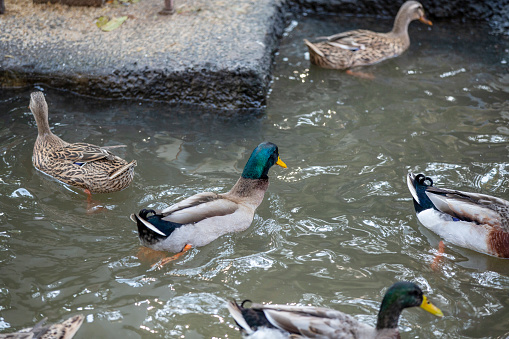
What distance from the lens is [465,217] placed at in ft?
16.6

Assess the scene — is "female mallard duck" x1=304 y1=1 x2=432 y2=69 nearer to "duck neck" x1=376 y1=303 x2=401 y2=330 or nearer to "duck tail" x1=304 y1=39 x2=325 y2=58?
"duck tail" x1=304 y1=39 x2=325 y2=58

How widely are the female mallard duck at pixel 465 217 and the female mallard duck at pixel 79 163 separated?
2.83m

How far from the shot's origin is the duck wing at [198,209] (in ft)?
15.7

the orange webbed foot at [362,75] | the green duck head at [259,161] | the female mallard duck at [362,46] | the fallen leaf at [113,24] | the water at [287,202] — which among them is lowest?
the water at [287,202]

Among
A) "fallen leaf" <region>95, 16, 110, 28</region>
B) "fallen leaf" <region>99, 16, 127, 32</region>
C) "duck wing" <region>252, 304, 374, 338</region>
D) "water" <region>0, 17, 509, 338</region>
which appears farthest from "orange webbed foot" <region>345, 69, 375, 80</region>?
"duck wing" <region>252, 304, 374, 338</region>

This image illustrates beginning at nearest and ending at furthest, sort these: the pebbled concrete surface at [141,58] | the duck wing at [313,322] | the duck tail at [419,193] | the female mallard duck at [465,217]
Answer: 1. the duck wing at [313,322]
2. the female mallard duck at [465,217]
3. the duck tail at [419,193]
4. the pebbled concrete surface at [141,58]

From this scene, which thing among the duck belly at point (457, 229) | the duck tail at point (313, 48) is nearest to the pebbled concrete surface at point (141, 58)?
the duck tail at point (313, 48)

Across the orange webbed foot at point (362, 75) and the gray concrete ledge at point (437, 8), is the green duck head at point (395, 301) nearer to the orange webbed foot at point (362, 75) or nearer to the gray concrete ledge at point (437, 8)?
the orange webbed foot at point (362, 75)

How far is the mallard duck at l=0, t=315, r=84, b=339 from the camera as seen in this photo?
362 centimetres

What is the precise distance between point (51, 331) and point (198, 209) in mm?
1639

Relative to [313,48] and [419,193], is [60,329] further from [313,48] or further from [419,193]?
[313,48]

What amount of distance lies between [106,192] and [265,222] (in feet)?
5.49

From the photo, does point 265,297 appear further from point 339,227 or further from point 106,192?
point 106,192

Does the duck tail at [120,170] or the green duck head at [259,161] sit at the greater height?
the green duck head at [259,161]
